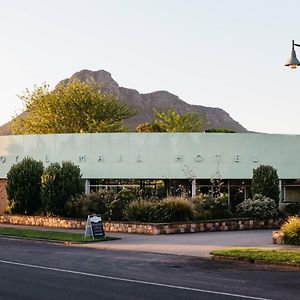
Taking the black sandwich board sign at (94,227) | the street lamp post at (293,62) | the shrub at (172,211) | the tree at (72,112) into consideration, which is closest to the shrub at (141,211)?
the shrub at (172,211)

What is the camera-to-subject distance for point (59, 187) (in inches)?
1362

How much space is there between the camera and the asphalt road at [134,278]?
12328 millimetres

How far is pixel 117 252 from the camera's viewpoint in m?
21.2

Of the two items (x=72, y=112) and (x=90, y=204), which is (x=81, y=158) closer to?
(x=90, y=204)

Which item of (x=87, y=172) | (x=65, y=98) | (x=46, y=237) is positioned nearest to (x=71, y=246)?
(x=46, y=237)

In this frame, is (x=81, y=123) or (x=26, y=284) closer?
(x=26, y=284)

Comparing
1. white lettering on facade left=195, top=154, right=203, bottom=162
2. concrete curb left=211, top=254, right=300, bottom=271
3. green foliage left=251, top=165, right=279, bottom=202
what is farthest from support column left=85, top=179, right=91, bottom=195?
concrete curb left=211, top=254, right=300, bottom=271

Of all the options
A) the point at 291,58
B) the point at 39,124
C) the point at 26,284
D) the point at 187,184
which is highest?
the point at 39,124

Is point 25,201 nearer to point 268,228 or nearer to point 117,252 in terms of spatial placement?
point 268,228

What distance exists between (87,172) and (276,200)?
12196mm

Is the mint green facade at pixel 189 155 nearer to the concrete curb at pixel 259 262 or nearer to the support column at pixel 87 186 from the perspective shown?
the support column at pixel 87 186

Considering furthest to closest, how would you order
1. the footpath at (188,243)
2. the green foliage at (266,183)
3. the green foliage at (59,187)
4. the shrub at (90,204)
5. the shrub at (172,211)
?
the green foliage at (266,183) → the green foliage at (59,187) → the shrub at (90,204) → the shrub at (172,211) → the footpath at (188,243)

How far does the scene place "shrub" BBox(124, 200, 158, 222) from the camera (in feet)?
96.8

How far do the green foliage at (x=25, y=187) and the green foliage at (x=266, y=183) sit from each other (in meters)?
12.5
